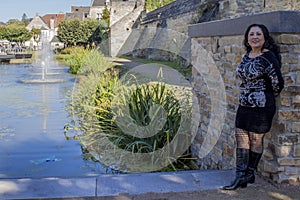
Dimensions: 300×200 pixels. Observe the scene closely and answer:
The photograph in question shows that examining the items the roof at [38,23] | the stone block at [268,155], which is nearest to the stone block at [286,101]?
the stone block at [268,155]

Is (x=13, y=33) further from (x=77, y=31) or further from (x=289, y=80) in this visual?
(x=289, y=80)

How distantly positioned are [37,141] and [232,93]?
3.96 meters

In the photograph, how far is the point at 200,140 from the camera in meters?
5.77

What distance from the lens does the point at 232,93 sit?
4.72 m

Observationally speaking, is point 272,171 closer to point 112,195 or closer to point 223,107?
point 223,107

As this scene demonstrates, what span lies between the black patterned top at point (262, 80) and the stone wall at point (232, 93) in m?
0.22

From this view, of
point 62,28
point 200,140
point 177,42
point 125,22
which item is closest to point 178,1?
point 177,42

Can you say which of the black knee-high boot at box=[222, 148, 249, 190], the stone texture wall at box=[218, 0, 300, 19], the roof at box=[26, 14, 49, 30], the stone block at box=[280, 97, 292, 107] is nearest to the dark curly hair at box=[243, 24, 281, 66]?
the stone block at box=[280, 97, 292, 107]

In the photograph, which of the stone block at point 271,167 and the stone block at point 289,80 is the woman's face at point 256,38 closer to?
the stone block at point 289,80

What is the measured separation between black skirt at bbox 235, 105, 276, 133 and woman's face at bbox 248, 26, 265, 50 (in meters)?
0.57

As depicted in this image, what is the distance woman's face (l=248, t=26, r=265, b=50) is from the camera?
12.2 ft

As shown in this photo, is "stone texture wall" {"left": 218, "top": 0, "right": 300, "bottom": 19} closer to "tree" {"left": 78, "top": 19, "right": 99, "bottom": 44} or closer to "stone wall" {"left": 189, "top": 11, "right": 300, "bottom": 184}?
"stone wall" {"left": 189, "top": 11, "right": 300, "bottom": 184}

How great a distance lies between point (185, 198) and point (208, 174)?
71 centimetres

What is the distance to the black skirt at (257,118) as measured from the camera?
3.73 meters
